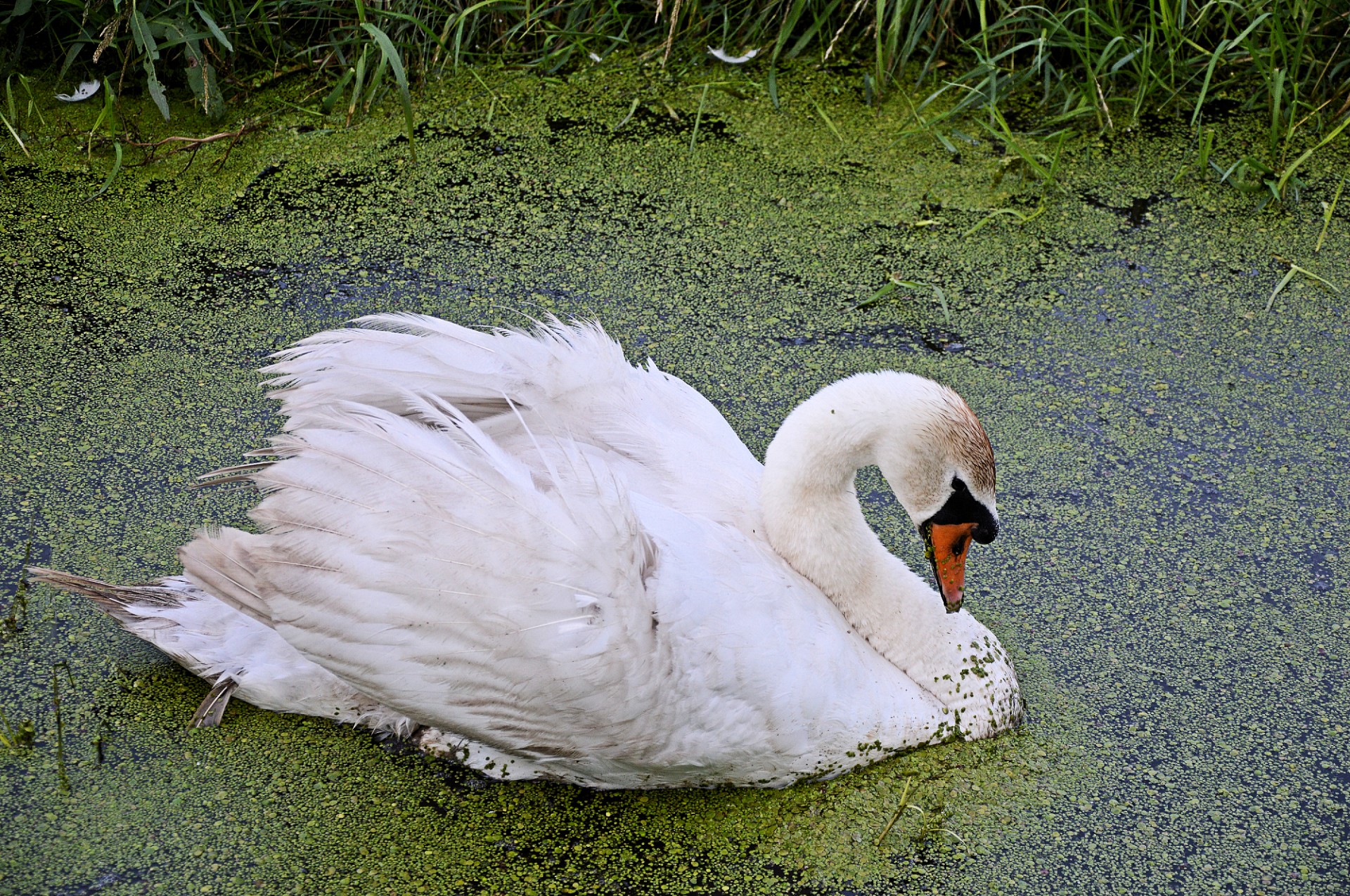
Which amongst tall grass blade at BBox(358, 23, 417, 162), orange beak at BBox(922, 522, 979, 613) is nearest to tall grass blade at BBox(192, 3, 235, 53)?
Answer: tall grass blade at BBox(358, 23, 417, 162)

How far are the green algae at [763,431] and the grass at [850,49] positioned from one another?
0.12 meters

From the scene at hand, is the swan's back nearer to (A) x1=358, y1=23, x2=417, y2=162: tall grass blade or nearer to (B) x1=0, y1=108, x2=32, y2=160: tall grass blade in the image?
(A) x1=358, y1=23, x2=417, y2=162: tall grass blade

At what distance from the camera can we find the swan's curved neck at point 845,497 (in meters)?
2.20

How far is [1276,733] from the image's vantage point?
240 cm

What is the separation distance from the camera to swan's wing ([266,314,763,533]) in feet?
7.75

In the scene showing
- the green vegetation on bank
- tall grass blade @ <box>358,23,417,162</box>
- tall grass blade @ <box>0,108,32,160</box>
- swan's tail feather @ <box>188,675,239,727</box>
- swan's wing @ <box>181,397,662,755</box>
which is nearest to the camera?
swan's wing @ <box>181,397,662,755</box>

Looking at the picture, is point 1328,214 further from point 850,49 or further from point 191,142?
point 191,142

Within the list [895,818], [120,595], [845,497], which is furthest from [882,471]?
[120,595]

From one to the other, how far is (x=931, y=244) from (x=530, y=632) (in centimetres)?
189

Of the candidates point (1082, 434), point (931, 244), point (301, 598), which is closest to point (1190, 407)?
point (1082, 434)

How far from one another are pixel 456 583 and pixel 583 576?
0.61 ft

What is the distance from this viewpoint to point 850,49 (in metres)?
4.00

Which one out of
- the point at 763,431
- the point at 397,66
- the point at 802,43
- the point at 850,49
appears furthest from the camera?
the point at 850,49

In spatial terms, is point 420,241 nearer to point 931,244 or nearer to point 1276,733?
point 931,244
